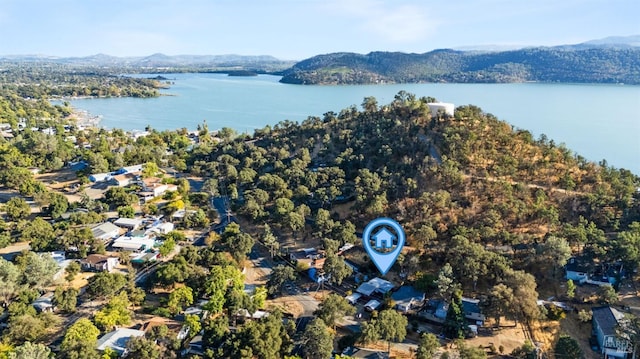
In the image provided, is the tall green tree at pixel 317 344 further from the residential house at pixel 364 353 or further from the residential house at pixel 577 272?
the residential house at pixel 577 272

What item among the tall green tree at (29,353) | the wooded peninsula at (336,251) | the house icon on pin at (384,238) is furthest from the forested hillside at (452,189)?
the tall green tree at (29,353)

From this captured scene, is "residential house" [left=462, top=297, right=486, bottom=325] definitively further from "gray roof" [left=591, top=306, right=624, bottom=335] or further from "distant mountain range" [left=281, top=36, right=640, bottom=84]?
"distant mountain range" [left=281, top=36, right=640, bottom=84]

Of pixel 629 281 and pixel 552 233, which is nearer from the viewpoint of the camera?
pixel 629 281

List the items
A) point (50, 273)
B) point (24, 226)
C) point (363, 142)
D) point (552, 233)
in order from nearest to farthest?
point (50, 273)
point (552, 233)
point (24, 226)
point (363, 142)

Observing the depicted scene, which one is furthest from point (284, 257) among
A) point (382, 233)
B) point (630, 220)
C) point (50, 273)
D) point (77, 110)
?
point (77, 110)

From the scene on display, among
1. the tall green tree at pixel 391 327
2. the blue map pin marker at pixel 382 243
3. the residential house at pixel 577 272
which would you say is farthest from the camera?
the residential house at pixel 577 272

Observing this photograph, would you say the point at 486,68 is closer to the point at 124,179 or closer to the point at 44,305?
the point at 124,179

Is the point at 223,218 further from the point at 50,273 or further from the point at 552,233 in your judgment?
the point at 552,233
